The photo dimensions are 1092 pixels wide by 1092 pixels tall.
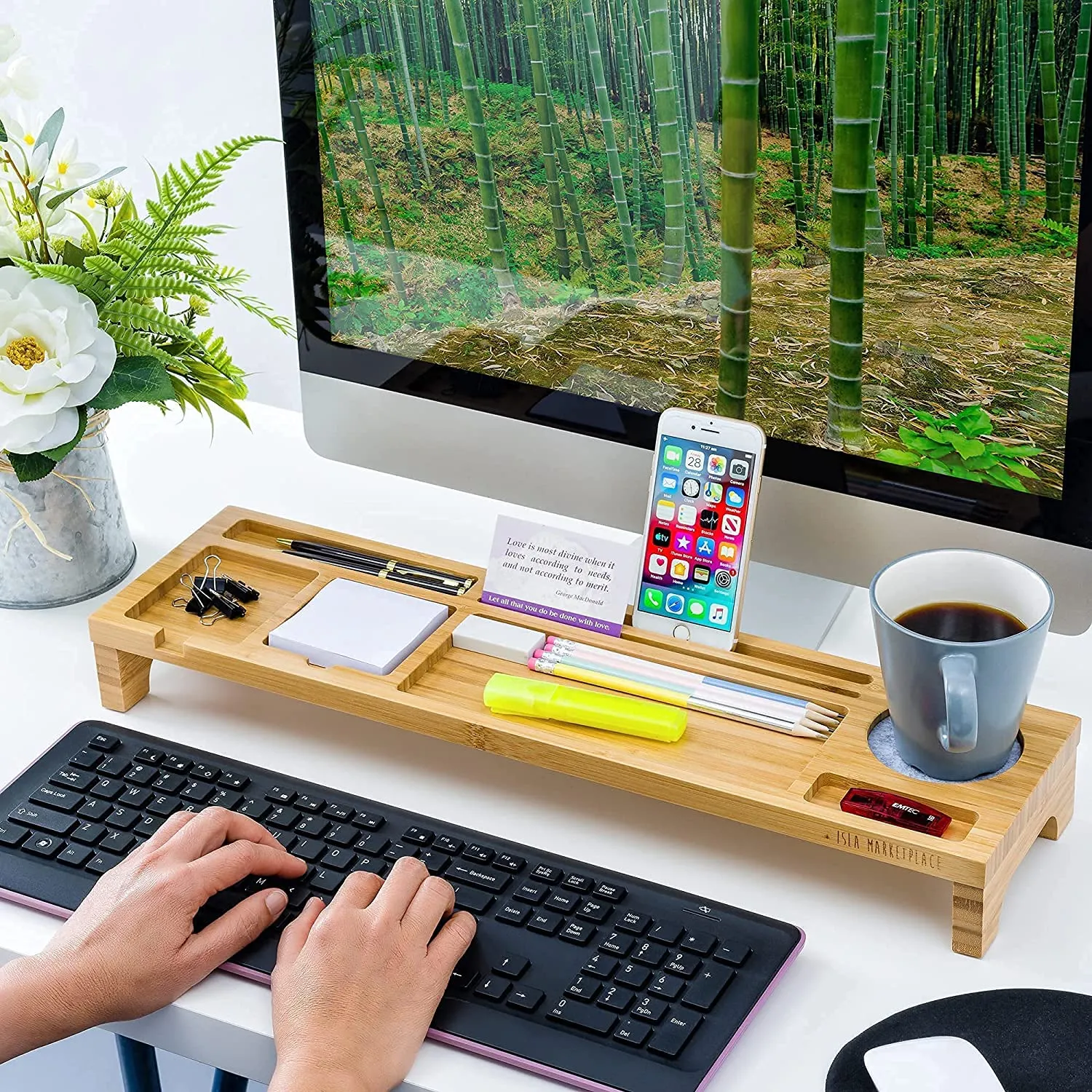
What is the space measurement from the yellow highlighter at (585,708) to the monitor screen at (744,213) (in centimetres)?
21

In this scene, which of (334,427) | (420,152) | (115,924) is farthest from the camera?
(334,427)

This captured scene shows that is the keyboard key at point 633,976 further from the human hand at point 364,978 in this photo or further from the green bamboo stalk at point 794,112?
the green bamboo stalk at point 794,112

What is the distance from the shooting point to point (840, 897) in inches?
32.4

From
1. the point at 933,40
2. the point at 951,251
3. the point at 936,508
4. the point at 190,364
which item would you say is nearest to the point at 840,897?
the point at 936,508

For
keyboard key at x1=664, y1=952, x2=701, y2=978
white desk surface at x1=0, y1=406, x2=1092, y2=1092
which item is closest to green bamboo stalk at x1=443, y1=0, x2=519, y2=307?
white desk surface at x1=0, y1=406, x2=1092, y2=1092

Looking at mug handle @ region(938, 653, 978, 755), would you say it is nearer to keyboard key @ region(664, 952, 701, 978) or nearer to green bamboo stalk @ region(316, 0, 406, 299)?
keyboard key @ region(664, 952, 701, 978)

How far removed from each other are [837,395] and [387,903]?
43cm

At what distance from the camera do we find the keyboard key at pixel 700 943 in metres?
0.75

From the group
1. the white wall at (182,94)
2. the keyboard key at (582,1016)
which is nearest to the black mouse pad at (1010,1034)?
the keyboard key at (582,1016)

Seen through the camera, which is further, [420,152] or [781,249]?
[420,152]

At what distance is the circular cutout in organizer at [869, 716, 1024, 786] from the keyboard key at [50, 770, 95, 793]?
0.49 m

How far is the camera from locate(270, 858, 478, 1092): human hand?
0.68 m

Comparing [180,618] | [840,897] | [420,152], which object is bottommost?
[840,897]

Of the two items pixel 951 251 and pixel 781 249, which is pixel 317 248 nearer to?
pixel 781 249
